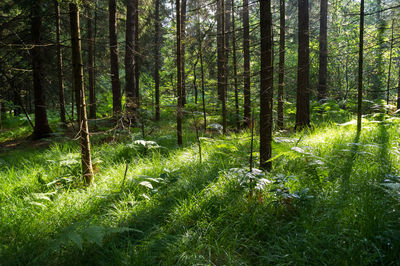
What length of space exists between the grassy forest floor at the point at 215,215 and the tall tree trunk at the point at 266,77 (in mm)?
246

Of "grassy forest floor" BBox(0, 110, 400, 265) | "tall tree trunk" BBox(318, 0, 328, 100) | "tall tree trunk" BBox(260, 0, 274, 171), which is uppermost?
"tall tree trunk" BBox(318, 0, 328, 100)

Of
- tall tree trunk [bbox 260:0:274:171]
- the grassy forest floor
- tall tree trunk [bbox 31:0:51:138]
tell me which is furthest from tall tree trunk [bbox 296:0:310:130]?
tall tree trunk [bbox 31:0:51:138]

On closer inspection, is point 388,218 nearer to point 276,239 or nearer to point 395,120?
point 276,239

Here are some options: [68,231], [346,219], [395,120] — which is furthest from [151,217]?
[395,120]

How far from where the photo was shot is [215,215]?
3223mm

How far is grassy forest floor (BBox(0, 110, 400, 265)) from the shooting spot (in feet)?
8.00

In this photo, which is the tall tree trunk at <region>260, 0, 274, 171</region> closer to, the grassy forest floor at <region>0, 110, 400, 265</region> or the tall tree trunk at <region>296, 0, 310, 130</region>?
the grassy forest floor at <region>0, 110, 400, 265</region>

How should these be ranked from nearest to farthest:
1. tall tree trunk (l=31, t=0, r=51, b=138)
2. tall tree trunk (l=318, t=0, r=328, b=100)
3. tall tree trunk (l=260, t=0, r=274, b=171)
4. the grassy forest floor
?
the grassy forest floor < tall tree trunk (l=260, t=0, r=274, b=171) < tall tree trunk (l=31, t=0, r=51, b=138) < tall tree trunk (l=318, t=0, r=328, b=100)

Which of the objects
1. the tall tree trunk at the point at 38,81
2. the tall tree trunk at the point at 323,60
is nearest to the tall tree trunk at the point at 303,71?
the tall tree trunk at the point at 323,60

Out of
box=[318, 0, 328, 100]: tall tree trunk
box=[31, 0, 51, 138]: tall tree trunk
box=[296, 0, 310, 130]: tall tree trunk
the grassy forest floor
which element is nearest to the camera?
the grassy forest floor

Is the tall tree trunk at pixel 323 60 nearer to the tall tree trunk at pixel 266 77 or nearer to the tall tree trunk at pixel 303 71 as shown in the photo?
the tall tree trunk at pixel 303 71

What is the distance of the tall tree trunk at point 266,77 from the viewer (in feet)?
12.3

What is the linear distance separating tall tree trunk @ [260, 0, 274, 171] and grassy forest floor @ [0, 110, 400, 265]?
246 millimetres

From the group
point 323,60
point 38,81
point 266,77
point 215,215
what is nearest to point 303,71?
point 266,77
